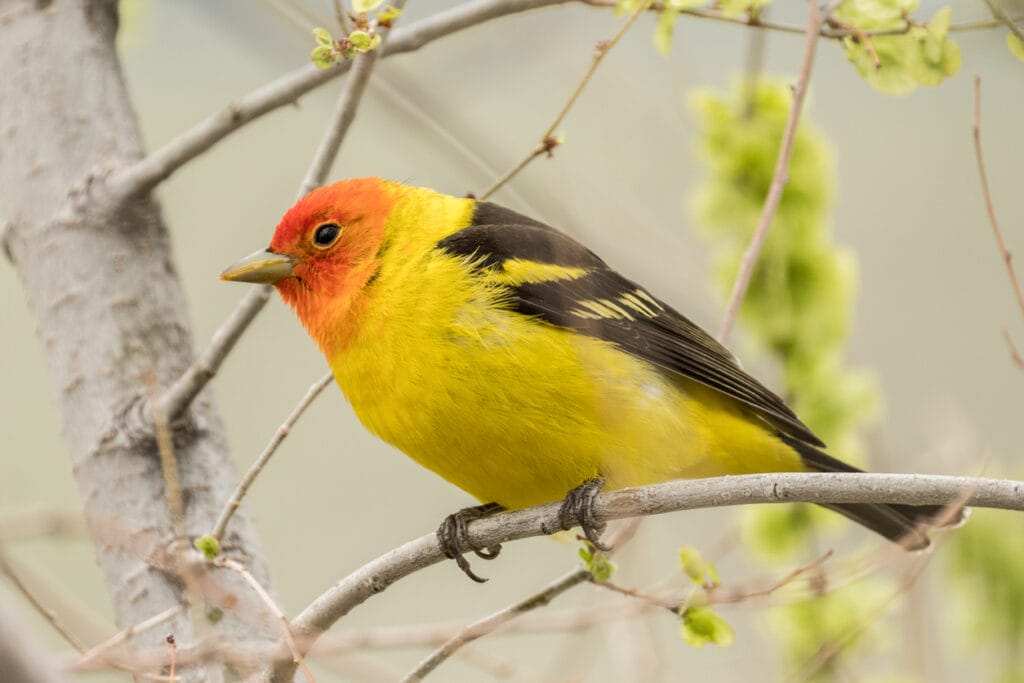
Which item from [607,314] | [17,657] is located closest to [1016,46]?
[607,314]

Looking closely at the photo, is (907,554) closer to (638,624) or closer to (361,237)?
(638,624)

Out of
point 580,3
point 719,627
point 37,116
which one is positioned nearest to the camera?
point 719,627

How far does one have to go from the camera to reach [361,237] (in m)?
3.88

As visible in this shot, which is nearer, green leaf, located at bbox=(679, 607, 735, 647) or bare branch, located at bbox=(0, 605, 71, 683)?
bare branch, located at bbox=(0, 605, 71, 683)

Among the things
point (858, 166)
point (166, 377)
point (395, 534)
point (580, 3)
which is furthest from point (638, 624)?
point (858, 166)

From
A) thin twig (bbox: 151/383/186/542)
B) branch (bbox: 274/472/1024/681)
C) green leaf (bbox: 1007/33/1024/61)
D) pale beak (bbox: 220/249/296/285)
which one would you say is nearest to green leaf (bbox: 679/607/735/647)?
branch (bbox: 274/472/1024/681)

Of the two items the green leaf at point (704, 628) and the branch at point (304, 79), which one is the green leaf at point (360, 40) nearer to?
the branch at point (304, 79)

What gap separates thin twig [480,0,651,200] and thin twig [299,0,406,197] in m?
0.39

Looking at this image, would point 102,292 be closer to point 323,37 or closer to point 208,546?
point 208,546

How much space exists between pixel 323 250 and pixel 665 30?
1.39 meters

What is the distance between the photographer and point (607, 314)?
12.0 ft

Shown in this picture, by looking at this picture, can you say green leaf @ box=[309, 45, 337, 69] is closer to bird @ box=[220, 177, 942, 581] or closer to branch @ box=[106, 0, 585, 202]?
branch @ box=[106, 0, 585, 202]

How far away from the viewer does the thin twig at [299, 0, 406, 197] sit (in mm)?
2816

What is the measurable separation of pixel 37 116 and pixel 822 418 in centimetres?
260
